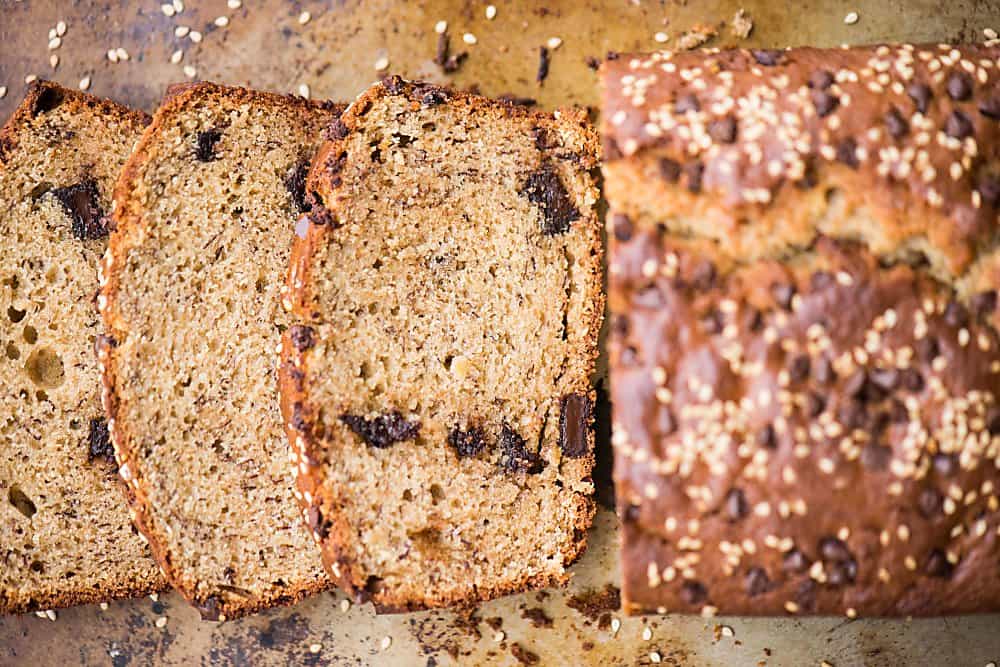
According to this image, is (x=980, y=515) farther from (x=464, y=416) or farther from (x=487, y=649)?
(x=487, y=649)

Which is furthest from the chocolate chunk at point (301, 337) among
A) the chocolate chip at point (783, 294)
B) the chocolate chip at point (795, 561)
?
the chocolate chip at point (795, 561)

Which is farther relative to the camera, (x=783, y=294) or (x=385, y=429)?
(x=385, y=429)

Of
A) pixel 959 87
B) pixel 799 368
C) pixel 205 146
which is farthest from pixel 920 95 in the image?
pixel 205 146

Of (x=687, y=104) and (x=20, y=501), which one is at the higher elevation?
(x=687, y=104)

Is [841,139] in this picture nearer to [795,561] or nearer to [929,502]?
[929,502]

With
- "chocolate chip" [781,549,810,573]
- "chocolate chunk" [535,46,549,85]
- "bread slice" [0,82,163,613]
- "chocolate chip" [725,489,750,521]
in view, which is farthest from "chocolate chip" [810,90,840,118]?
"bread slice" [0,82,163,613]

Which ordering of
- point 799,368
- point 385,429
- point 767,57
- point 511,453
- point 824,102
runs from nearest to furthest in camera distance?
point 799,368 < point 824,102 < point 767,57 < point 385,429 < point 511,453
